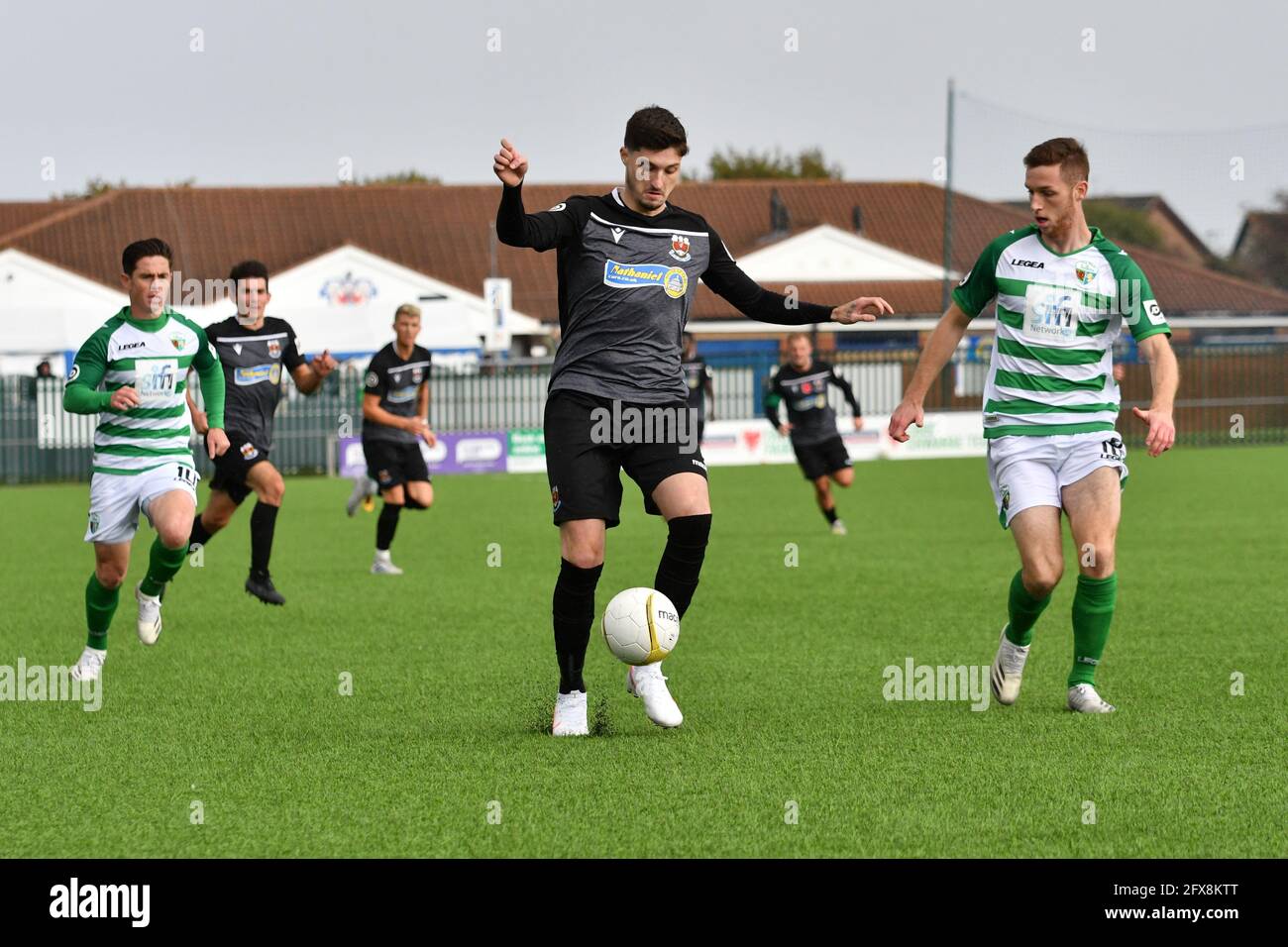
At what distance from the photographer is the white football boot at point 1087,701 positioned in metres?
7.23

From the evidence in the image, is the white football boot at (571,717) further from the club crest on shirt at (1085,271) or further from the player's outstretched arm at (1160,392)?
the club crest on shirt at (1085,271)

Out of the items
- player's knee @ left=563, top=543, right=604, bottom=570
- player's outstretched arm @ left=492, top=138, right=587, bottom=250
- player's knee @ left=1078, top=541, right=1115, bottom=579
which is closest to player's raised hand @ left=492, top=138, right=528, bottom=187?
player's outstretched arm @ left=492, top=138, right=587, bottom=250

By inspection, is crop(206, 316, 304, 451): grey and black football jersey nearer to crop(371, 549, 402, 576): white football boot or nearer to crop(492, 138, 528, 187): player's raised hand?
crop(371, 549, 402, 576): white football boot

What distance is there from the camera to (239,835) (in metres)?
5.32

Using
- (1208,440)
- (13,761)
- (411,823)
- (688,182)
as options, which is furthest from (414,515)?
(688,182)

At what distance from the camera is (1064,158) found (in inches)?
276

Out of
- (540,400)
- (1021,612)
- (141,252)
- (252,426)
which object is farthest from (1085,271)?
(540,400)

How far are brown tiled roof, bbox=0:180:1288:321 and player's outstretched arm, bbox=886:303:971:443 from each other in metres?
44.8

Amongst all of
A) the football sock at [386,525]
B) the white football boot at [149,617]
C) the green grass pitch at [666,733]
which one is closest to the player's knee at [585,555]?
the green grass pitch at [666,733]

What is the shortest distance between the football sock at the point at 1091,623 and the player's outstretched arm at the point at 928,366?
97 centimetres

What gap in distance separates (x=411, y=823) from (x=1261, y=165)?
3394 cm

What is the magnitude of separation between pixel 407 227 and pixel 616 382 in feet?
172

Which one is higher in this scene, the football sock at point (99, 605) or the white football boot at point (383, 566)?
the football sock at point (99, 605)

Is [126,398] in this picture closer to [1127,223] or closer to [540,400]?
[540,400]
